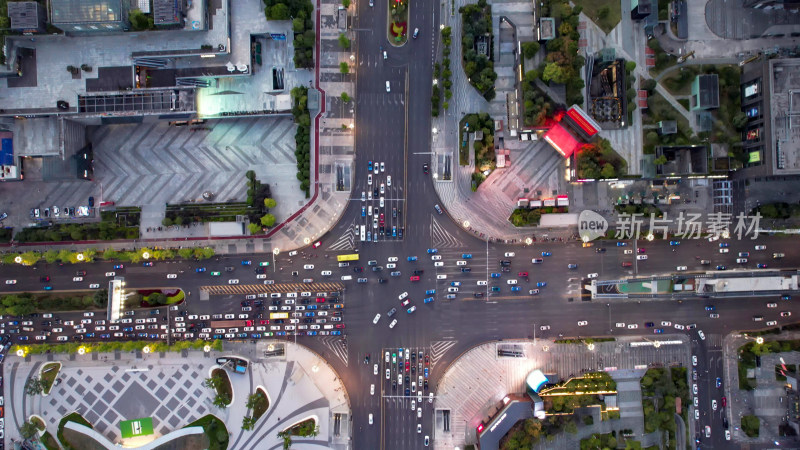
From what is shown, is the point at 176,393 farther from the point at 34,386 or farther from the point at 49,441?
the point at 34,386

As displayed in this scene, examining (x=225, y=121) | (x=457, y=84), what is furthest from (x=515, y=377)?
(x=225, y=121)

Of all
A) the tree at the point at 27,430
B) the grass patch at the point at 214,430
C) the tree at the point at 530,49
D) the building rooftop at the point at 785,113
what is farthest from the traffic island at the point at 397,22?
the tree at the point at 27,430

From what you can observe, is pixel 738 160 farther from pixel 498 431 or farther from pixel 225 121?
pixel 225 121

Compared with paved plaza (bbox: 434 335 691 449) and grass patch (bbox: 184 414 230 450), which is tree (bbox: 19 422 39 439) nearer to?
grass patch (bbox: 184 414 230 450)

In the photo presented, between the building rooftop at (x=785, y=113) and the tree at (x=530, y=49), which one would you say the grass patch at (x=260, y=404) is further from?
the building rooftop at (x=785, y=113)

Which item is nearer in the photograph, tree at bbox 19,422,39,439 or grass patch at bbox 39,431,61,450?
tree at bbox 19,422,39,439

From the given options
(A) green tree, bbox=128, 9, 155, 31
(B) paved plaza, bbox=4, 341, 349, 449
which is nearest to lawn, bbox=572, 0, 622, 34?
(A) green tree, bbox=128, 9, 155, 31
